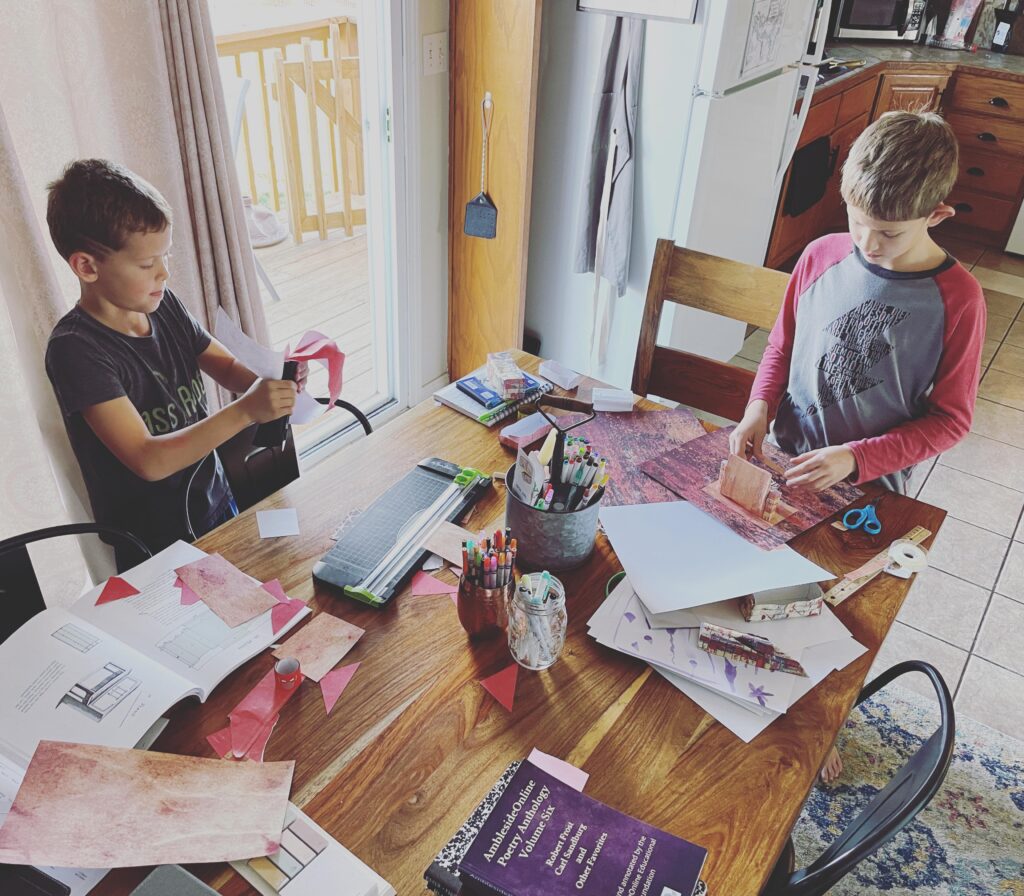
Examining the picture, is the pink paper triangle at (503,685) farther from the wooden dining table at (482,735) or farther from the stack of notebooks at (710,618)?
the stack of notebooks at (710,618)

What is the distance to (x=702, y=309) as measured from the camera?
1.66m

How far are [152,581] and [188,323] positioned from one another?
2.01ft

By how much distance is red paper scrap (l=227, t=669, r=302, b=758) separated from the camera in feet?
3.15

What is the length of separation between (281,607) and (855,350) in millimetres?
1103

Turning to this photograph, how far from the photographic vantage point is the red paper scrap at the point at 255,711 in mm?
960

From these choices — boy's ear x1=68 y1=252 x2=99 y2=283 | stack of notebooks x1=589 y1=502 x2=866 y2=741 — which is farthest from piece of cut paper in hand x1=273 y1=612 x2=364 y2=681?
boy's ear x1=68 y1=252 x2=99 y2=283

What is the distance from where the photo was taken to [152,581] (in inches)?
45.8

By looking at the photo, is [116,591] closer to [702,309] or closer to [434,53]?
[702,309]

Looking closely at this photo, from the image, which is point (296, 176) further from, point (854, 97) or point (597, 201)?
point (854, 97)

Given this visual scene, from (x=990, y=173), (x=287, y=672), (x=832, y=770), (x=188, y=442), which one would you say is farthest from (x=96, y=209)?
(x=990, y=173)

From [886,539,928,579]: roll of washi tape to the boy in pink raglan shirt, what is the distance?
0.16m

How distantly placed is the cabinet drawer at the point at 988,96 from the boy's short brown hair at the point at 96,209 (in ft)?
13.7

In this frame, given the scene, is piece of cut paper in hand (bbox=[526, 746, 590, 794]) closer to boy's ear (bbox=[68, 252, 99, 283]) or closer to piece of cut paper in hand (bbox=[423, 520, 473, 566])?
piece of cut paper in hand (bbox=[423, 520, 473, 566])

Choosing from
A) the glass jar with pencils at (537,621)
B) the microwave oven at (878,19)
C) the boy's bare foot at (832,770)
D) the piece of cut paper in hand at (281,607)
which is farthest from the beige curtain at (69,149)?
the microwave oven at (878,19)
